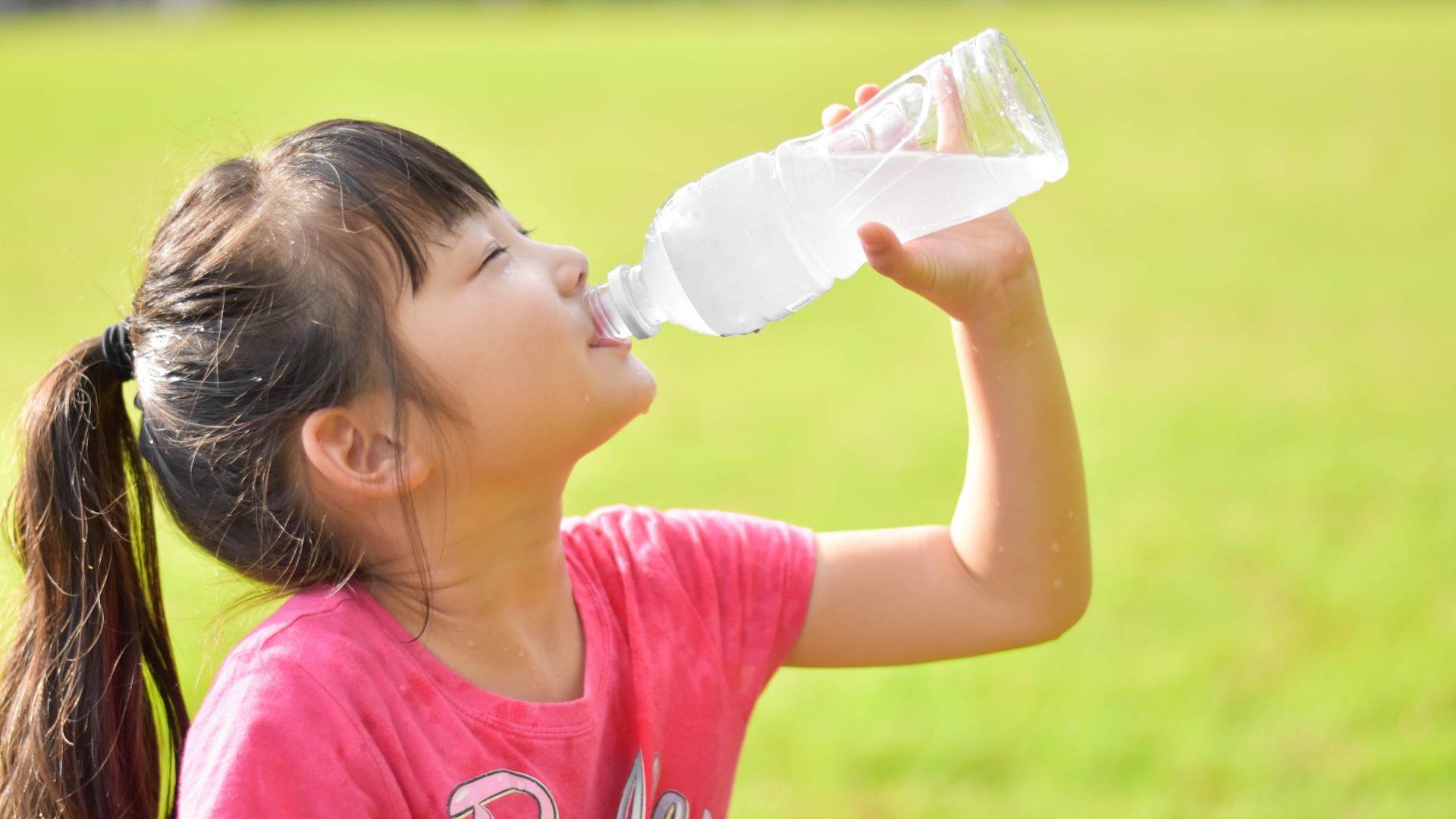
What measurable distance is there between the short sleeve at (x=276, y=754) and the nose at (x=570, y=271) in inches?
18.5

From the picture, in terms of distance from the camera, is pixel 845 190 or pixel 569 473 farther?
pixel 845 190

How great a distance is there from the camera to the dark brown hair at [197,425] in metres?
1.59

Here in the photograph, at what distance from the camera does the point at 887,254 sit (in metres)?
1.62

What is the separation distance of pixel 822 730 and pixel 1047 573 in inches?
74.0

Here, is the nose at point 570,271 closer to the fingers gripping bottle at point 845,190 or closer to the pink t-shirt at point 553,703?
the fingers gripping bottle at point 845,190

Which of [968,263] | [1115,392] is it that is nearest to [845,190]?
[968,263]

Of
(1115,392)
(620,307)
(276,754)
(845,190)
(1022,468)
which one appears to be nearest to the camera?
(276,754)

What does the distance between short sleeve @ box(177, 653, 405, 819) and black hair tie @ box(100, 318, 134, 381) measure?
0.43 metres

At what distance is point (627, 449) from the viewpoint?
18.5 feet

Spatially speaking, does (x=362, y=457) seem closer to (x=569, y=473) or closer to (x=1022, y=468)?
(x=569, y=473)

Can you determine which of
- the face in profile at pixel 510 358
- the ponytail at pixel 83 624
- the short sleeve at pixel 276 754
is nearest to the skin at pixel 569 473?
the face in profile at pixel 510 358

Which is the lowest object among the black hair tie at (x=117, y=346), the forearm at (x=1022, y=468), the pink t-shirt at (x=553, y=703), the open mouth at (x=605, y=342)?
the pink t-shirt at (x=553, y=703)

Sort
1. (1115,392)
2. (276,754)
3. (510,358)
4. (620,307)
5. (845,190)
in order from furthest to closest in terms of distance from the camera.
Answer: (1115,392) < (845,190) < (620,307) < (510,358) < (276,754)

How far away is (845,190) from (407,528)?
2.24 ft
